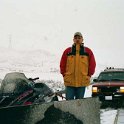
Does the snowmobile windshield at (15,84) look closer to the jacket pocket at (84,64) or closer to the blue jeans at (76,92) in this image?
the blue jeans at (76,92)

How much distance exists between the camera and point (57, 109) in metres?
5.63

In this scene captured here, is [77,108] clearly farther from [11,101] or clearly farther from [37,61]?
[37,61]

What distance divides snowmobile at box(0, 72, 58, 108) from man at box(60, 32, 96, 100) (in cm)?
69

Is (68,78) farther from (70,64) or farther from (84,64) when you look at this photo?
(84,64)

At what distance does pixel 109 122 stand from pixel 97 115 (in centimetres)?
397

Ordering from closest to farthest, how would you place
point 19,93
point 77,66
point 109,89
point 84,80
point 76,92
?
point 19,93
point 77,66
point 84,80
point 76,92
point 109,89

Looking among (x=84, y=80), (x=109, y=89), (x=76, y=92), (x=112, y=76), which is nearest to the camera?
(x=84, y=80)

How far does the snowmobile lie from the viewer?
7383 millimetres

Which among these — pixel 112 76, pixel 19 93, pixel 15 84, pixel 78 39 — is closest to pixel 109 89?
pixel 112 76

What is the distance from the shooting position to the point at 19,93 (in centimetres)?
773

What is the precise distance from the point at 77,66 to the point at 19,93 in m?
1.29

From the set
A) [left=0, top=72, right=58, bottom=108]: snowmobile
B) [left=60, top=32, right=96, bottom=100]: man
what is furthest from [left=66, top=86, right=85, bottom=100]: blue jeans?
[left=0, top=72, right=58, bottom=108]: snowmobile

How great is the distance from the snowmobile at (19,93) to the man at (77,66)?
69 centimetres

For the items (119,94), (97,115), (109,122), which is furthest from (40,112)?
(119,94)
